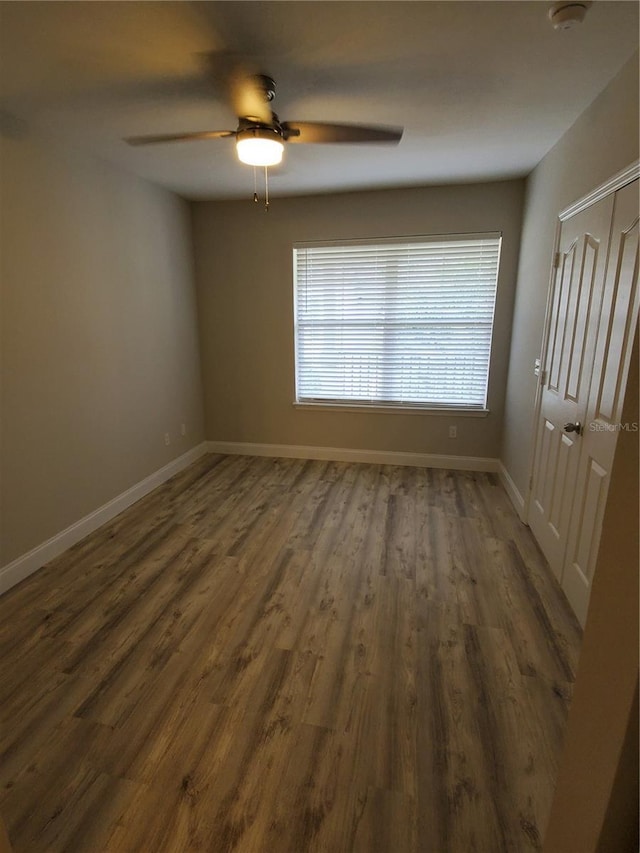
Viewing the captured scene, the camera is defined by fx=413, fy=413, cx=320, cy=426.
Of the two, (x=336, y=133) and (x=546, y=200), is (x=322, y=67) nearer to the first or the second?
(x=336, y=133)

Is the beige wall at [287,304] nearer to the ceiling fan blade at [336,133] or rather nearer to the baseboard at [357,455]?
the baseboard at [357,455]

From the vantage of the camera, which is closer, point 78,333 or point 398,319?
point 78,333

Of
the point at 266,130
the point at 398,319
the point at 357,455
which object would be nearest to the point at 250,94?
the point at 266,130

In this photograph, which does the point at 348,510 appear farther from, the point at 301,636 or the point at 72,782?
the point at 72,782

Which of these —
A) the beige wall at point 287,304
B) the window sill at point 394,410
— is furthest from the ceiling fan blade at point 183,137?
the window sill at point 394,410

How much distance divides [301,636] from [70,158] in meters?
3.25

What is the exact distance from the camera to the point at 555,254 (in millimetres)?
2652

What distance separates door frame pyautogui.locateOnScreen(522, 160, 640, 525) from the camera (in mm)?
1815

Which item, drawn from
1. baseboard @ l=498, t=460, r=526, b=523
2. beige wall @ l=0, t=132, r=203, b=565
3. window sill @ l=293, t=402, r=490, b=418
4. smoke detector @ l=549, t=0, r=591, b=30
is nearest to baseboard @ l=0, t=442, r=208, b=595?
beige wall @ l=0, t=132, r=203, b=565

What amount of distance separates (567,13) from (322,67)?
0.95 metres

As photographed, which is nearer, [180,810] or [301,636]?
[180,810]

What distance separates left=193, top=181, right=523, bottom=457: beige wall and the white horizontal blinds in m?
0.13

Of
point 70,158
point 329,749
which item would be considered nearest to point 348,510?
point 329,749

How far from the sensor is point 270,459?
4.61m
